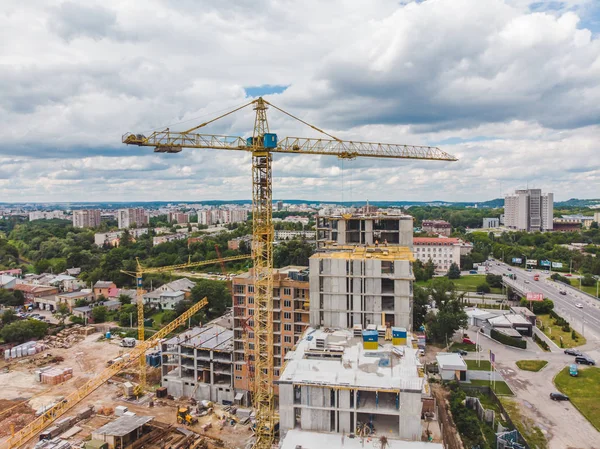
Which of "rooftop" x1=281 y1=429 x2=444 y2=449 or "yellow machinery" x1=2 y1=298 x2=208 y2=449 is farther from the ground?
"rooftop" x1=281 y1=429 x2=444 y2=449

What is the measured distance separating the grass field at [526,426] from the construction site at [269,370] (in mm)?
7500

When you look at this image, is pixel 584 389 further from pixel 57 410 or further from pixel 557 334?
pixel 57 410

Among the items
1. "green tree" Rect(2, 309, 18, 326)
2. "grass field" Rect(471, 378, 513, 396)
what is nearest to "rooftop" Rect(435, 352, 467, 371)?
"grass field" Rect(471, 378, 513, 396)

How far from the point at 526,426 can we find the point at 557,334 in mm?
28030

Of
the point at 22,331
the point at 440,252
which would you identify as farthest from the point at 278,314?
the point at 440,252

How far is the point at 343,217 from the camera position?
144 ft

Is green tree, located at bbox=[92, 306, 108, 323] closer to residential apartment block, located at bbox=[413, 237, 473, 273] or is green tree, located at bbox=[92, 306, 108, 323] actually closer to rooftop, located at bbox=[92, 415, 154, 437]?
rooftop, located at bbox=[92, 415, 154, 437]

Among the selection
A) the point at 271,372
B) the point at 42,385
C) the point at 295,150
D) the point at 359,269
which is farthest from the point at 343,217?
the point at 42,385

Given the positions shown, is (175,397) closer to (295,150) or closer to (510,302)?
(295,150)

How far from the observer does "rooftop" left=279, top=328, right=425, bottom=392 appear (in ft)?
75.3

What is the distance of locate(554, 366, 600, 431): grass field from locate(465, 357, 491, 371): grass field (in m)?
6.65

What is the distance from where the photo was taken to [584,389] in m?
40.4

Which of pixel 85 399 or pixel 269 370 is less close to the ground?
pixel 269 370

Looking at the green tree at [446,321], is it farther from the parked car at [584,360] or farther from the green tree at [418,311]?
the parked car at [584,360]
